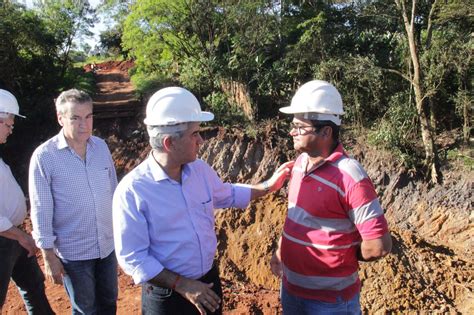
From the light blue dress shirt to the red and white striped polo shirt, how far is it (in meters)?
0.58

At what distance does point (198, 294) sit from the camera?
6.86ft

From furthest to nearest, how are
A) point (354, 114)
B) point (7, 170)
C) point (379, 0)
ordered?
point (379, 0) < point (354, 114) < point (7, 170)

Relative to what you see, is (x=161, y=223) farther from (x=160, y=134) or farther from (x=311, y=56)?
(x=311, y=56)

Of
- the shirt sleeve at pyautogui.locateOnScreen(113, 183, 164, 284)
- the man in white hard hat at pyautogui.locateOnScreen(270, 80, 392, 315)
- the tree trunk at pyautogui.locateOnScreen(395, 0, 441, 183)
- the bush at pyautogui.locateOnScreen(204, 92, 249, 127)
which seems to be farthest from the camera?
the bush at pyautogui.locateOnScreen(204, 92, 249, 127)

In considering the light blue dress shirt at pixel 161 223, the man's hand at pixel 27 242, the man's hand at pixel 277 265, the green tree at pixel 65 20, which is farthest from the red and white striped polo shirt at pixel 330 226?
the green tree at pixel 65 20

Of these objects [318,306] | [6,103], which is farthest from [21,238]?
[318,306]

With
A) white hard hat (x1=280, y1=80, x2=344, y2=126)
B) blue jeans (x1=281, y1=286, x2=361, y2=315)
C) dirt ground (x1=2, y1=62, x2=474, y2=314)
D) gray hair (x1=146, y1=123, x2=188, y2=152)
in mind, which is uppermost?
white hard hat (x1=280, y1=80, x2=344, y2=126)

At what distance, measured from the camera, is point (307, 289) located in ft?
8.10

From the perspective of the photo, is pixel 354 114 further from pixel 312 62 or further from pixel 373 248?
pixel 373 248

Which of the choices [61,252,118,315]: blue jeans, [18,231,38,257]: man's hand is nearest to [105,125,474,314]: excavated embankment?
[61,252,118,315]: blue jeans

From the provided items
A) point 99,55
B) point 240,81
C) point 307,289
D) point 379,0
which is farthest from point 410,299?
point 99,55

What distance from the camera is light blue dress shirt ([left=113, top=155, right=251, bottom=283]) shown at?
82.0 inches

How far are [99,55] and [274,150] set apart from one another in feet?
88.5

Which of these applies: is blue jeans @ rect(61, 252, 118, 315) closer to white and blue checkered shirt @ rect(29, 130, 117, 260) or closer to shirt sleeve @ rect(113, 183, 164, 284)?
white and blue checkered shirt @ rect(29, 130, 117, 260)
